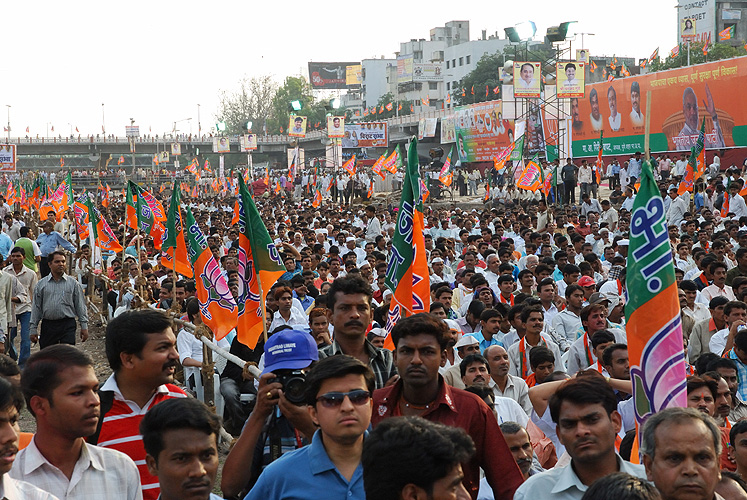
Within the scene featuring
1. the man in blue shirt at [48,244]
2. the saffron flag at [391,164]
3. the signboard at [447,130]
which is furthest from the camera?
the signboard at [447,130]

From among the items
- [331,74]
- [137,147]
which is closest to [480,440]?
[137,147]

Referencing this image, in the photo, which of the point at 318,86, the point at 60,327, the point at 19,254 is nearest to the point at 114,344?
the point at 60,327

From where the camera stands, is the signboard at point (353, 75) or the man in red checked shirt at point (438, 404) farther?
the signboard at point (353, 75)

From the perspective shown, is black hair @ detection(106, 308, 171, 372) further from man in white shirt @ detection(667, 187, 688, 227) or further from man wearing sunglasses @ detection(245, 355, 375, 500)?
man in white shirt @ detection(667, 187, 688, 227)

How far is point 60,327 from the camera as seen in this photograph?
9516 millimetres

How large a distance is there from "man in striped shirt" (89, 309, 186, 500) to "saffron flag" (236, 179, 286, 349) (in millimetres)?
2246

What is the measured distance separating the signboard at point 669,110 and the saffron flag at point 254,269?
70.6ft

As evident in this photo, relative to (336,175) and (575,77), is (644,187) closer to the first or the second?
(575,77)

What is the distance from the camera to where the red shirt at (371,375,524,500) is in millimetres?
3312

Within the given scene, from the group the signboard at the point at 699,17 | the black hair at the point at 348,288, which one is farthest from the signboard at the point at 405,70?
the black hair at the point at 348,288

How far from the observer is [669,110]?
31.7 meters

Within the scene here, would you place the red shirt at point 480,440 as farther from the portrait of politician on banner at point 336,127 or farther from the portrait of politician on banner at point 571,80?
the portrait of politician on banner at point 336,127

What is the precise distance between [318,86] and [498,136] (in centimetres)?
8011

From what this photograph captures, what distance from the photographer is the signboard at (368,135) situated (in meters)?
58.0
